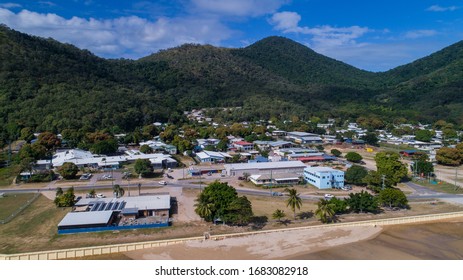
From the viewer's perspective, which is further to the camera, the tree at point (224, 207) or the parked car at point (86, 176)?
the parked car at point (86, 176)

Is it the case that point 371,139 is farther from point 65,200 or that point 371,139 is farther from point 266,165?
point 65,200

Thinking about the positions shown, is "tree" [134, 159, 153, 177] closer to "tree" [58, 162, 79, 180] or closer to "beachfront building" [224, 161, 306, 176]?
"tree" [58, 162, 79, 180]

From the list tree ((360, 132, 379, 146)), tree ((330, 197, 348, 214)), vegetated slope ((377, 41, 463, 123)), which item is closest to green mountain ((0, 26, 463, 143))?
vegetated slope ((377, 41, 463, 123))

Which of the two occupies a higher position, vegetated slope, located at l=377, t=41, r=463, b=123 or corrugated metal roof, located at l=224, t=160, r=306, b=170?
vegetated slope, located at l=377, t=41, r=463, b=123

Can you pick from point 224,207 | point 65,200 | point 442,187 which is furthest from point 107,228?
point 442,187

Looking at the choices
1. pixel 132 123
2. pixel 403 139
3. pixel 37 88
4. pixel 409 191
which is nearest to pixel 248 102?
pixel 132 123

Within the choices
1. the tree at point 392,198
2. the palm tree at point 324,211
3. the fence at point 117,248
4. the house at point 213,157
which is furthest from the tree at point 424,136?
the palm tree at point 324,211

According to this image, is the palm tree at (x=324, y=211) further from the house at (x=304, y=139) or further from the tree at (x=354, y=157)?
the house at (x=304, y=139)

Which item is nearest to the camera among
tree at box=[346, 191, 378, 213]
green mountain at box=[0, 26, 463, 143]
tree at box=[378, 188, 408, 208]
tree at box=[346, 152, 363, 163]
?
tree at box=[346, 191, 378, 213]

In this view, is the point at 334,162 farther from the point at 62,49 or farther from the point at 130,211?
the point at 62,49
